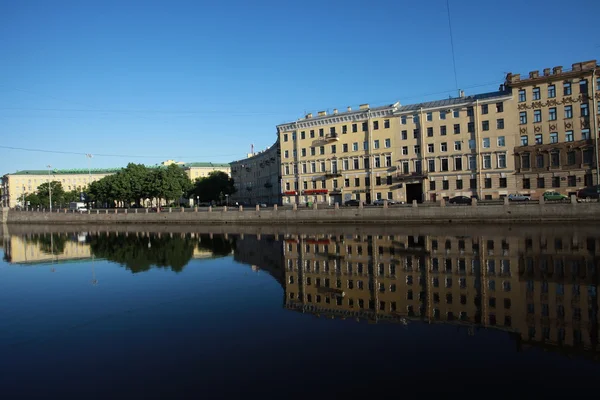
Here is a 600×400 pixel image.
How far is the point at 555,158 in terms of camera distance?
189 feet

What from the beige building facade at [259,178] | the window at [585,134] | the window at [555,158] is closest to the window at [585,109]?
the window at [585,134]

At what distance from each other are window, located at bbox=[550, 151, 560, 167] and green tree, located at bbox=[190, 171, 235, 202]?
273ft

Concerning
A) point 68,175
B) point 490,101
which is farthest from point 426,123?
point 68,175

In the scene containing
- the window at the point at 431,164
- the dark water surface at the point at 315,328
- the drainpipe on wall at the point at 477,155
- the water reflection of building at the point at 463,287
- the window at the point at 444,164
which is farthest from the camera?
the window at the point at 431,164

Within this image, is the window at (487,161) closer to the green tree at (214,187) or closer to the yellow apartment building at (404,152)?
the yellow apartment building at (404,152)

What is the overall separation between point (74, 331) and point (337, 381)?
9.43m

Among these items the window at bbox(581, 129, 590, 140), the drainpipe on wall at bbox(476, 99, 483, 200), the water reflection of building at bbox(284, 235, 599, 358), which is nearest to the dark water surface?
the water reflection of building at bbox(284, 235, 599, 358)

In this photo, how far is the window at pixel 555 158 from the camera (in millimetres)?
57281

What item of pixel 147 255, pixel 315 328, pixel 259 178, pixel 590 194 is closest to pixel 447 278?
pixel 315 328

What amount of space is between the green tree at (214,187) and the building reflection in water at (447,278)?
267 feet

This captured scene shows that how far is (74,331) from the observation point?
45.0ft

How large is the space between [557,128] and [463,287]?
168 feet

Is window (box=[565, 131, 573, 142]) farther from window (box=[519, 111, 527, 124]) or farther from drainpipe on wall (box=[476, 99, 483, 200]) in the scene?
drainpipe on wall (box=[476, 99, 483, 200])

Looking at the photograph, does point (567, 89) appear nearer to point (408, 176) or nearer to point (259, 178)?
point (408, 176)
